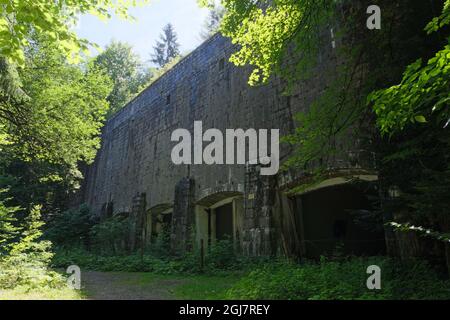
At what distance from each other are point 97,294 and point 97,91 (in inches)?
381

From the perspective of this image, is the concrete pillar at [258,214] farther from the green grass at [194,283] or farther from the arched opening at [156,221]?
the arched opening at [156,221]

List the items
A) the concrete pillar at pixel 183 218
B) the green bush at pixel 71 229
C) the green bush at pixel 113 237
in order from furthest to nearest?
the green bush at pixel 71 229 → the green bush at pixel 113 237 → the concrete pillar at pixel 183 218

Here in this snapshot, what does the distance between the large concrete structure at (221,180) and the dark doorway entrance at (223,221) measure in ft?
0.13

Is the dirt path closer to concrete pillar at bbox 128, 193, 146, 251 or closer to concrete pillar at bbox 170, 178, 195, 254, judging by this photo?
concrete pillar at bbox 170, 178, 195, 254

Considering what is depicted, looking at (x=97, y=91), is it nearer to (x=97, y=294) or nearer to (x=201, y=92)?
(x=201, y=92)

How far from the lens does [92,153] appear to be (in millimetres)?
14391

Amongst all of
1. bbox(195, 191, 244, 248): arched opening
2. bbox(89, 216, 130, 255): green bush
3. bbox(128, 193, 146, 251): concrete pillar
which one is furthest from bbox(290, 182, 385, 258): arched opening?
bbox(89, 216, 130, 255): green bush

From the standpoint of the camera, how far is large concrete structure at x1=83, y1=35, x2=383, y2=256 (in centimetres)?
954

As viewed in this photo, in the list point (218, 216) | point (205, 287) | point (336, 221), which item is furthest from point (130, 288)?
point (336, 221)

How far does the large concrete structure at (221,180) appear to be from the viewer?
9.54 meters

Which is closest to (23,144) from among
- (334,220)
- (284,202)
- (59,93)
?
(59,93)

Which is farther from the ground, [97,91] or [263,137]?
[97,91]

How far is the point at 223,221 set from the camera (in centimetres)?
1411

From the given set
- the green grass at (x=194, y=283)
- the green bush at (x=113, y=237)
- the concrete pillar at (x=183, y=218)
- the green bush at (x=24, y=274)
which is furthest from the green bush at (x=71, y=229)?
the green bush at (x=24, y=274)
